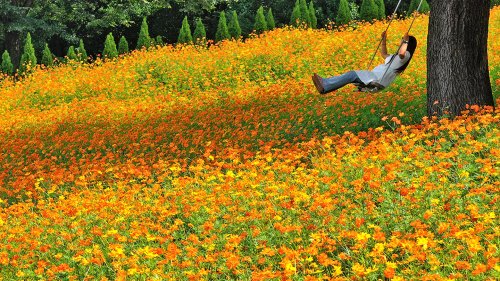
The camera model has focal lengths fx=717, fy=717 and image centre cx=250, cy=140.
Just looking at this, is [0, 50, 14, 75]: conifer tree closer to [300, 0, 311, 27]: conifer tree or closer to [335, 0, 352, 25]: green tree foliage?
[300, 0, 311, 27]: conifer tree

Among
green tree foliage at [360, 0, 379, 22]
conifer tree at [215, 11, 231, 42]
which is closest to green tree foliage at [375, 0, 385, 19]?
green tree foliage at [360, 0, 379, 22]

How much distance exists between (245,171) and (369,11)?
15.4 m

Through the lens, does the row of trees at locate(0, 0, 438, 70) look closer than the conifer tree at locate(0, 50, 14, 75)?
No

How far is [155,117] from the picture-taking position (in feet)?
43.9

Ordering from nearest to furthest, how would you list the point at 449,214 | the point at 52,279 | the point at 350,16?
the point at 449,214, the point at 52,279, the point at 350,16

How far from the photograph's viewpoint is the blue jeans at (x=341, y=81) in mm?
7984

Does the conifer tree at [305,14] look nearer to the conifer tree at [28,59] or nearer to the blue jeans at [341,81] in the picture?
the conifer tree at [28,59]

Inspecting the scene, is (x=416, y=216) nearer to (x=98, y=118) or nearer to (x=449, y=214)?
(x=449, y=214)

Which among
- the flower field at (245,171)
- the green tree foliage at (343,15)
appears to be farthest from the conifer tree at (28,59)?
the green tree foliage at (343,15)

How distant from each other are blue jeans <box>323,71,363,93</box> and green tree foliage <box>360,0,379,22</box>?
14941mm

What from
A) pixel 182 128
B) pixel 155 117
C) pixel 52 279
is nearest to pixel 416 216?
pixel 52 279

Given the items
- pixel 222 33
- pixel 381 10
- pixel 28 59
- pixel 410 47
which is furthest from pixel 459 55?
pixel 28 59

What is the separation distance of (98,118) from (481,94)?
7.97 meters

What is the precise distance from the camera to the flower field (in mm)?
5359
